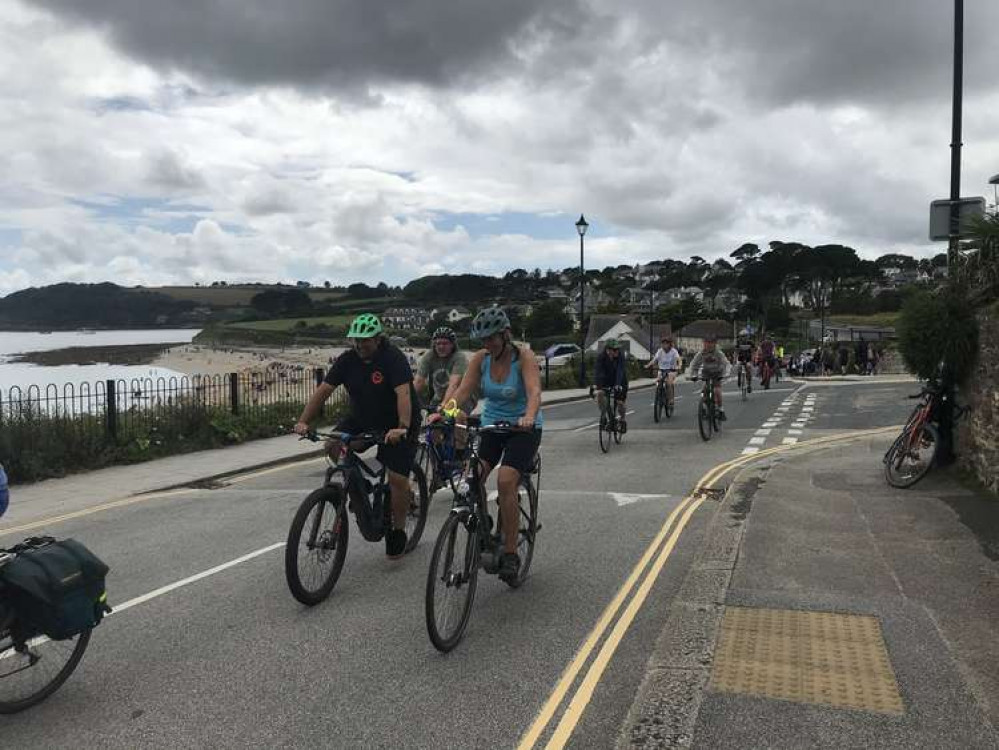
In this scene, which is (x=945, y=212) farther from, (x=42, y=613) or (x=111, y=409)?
(x=111, y=409)

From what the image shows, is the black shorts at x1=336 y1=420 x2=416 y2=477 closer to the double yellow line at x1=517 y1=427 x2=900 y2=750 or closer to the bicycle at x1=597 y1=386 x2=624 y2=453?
the double yellow line at x1=517 y1=427 x2=900 y2=750

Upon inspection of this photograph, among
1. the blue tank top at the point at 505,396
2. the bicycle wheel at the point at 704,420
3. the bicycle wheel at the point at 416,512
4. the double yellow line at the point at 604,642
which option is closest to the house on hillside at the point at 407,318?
the bicycle wheel at the point at 704,420

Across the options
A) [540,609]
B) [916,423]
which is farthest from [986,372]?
[540,609]

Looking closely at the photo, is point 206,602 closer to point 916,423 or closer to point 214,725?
point 214,725

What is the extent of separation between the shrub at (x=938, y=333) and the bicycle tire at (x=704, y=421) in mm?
4862

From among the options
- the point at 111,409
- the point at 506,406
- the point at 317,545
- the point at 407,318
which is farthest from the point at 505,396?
the point at 407,318

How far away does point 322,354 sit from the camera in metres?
90.8

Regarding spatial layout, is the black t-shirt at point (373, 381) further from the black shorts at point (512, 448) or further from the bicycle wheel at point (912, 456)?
the bicycle wheel at point (912, 456)

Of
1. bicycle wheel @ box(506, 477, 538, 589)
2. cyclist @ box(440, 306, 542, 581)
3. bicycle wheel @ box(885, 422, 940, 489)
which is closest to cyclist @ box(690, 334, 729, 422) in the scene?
bicycle wheel @ box(885, 422, 940, 489)

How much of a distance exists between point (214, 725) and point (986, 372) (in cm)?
801

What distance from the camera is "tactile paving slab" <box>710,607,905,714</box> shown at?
12.6 feet

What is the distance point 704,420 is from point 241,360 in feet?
240

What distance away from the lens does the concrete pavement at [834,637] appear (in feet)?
11.6

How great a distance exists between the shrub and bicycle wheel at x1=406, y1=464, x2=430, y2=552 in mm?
6063
